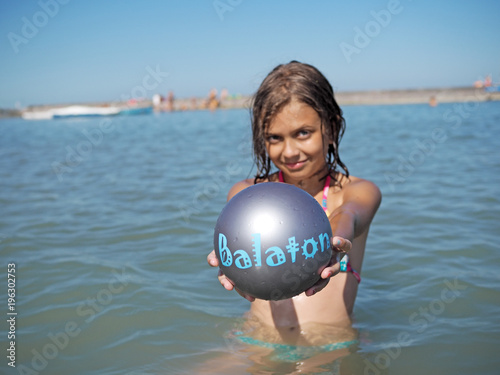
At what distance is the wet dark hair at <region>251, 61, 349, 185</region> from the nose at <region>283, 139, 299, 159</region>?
7.8 inches

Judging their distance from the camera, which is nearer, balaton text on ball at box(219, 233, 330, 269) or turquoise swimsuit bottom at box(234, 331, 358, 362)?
balaton text on ball at box(219, 233, 330, 269)

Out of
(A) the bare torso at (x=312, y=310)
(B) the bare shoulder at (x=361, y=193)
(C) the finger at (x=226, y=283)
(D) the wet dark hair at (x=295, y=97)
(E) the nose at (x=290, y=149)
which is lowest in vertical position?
(A) the bare torso at (x=312, y=310)

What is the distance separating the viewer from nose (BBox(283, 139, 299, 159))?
3282mm

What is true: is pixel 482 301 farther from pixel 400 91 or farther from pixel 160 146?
pixel 400 91

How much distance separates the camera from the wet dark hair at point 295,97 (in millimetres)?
3283

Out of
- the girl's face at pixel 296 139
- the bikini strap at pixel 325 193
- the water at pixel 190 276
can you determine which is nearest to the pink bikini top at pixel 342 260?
the bikini strap at pixel 325 193

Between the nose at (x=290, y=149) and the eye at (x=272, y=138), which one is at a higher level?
the eye at (x=272, y=138)

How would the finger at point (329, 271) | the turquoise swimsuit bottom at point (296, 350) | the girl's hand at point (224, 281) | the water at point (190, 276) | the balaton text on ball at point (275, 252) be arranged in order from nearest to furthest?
1. the balaton text on ball at point (275, 252)
2. the finger at point (329, 271)
3. the girl's hand at point (224, 281)
4. the turquoise swimsuit bottom at point (296, 350)
5. the water at point (190, 276)

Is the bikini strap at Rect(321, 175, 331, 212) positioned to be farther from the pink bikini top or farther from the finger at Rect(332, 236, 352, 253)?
the finger at Rect(332, 236, 352, 253)

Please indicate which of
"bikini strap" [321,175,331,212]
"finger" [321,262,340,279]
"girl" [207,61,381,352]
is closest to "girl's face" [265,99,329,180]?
"girl" [207,61,381,352]

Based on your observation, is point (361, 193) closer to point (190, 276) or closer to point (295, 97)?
point (295, 97)

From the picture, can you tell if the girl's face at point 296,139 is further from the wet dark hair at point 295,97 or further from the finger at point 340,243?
the finger at point 340,243

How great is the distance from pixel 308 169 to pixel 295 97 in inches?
20.0

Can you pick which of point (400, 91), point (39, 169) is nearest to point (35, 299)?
point (39, 169)
